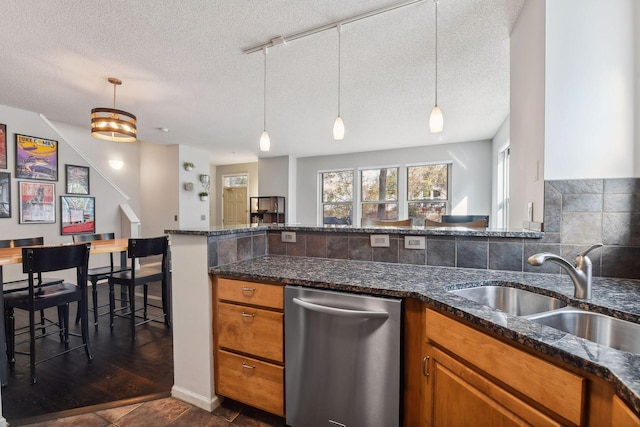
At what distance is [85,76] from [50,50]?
44cm

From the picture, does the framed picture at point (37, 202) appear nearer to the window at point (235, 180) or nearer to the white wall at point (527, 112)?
the window at point (235, 180)

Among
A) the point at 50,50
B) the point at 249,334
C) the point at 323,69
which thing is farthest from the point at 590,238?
the point at 50,50

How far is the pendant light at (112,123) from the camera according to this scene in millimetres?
2590

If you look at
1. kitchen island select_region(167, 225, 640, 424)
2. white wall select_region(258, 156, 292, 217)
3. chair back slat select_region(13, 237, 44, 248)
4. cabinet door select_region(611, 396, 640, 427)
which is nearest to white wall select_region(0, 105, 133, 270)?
chair back slat select_region(13, 237, 44, 248)

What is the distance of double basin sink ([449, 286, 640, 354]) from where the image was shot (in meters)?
0.94

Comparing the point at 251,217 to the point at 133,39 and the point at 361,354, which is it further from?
the point at 361,354

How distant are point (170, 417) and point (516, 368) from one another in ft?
5.81

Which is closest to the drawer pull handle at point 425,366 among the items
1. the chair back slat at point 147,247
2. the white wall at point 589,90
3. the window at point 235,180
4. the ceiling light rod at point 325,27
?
the white wall at point 589,90

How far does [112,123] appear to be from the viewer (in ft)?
8.58

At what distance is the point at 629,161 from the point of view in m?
1.35

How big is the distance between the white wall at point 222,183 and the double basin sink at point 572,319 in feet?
23.2

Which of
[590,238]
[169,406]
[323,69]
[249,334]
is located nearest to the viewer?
[590,238]

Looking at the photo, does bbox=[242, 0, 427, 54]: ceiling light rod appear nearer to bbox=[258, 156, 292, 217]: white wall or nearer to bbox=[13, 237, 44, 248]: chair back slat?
bbox=[13, 237, 44, 248]: chair back slat

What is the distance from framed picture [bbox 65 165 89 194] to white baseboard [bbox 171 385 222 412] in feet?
13.4
